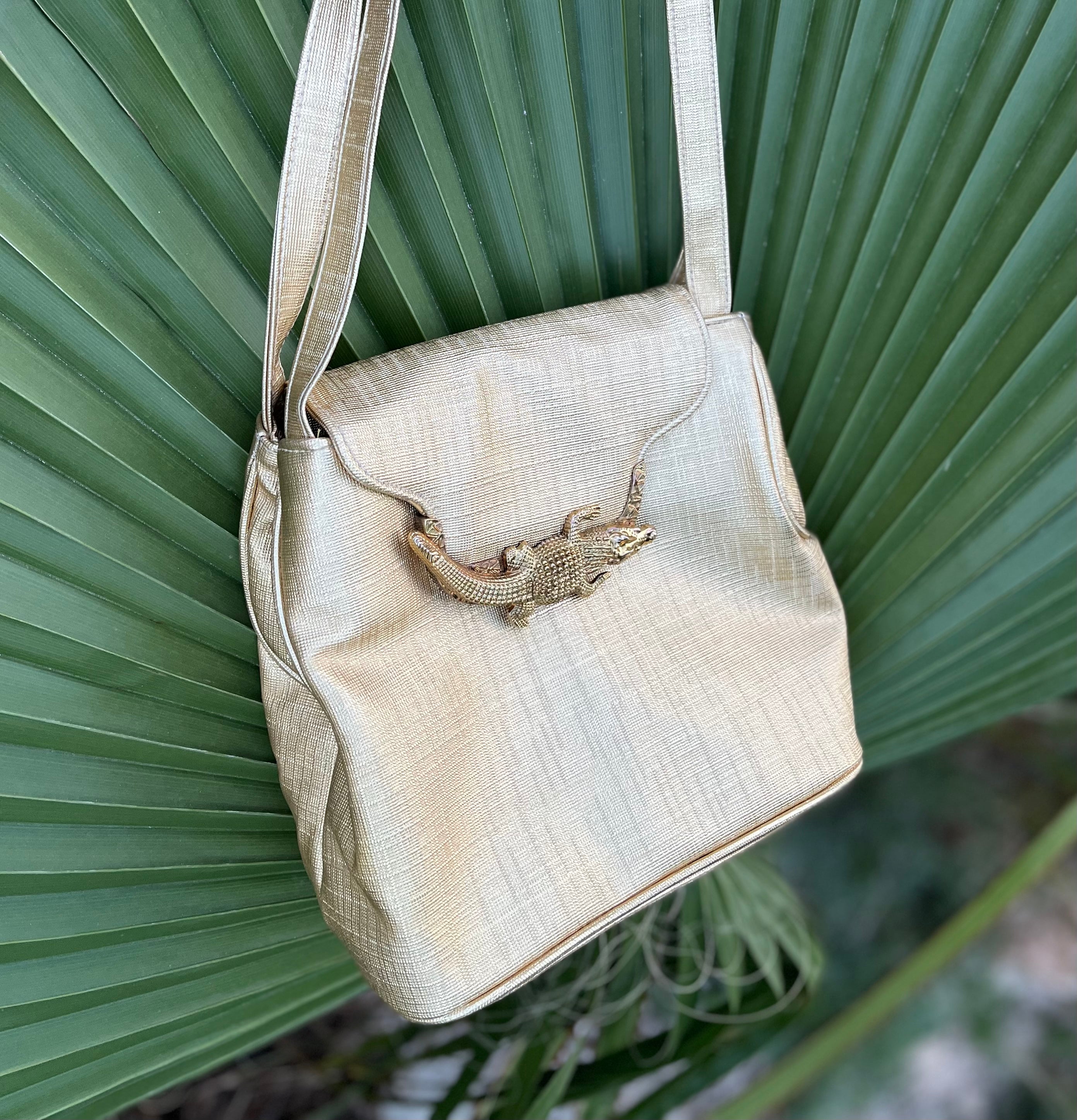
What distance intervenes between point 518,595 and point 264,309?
0.20m

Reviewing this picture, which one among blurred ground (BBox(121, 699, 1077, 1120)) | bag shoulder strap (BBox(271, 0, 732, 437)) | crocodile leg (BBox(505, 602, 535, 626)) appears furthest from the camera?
blurred ground (BBox(121, 699, 1077, 1120))

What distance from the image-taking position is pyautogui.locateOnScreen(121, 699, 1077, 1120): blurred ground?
1039mm

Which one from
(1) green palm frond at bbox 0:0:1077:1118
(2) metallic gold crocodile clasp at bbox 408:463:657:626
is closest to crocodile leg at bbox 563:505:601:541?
(2) metallic gold crocodile clasp at bbox 408:463:657:626

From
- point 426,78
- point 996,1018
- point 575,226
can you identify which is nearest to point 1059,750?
point 996,1018

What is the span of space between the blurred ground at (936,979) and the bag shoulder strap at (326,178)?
900mm

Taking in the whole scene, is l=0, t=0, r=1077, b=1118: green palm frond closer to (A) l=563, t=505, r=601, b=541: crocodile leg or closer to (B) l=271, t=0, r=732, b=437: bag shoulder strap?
(B) l=271, t=0, r=732, b=437: bag shoulder strap

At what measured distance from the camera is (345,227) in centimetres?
39

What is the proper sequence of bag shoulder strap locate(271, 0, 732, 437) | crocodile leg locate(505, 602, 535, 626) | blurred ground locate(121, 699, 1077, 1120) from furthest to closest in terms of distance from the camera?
blurred ground locate(121, 699, 1077, 1120), crocodile leg locate(505, 602, 535, 626), bag shoulder strap locate(271, 0, 732, 437)

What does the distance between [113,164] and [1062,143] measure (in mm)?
523

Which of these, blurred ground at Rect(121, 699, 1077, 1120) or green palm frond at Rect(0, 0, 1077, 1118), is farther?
blurred ground at Rect(121, 699, 1077, 1120)

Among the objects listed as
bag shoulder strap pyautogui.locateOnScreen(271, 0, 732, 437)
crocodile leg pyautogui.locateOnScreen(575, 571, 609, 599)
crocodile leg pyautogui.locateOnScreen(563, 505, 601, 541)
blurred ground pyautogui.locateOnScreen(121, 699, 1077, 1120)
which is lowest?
blurred ground pyautogui.locateOnScreen(121, 699, 1077, 1120)

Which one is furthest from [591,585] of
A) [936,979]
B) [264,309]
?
[936,979]

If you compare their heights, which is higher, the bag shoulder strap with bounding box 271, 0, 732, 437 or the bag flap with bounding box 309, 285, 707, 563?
the bag shoulder strap with bounding box 271, 0, 732, 437

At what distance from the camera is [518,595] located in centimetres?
46
